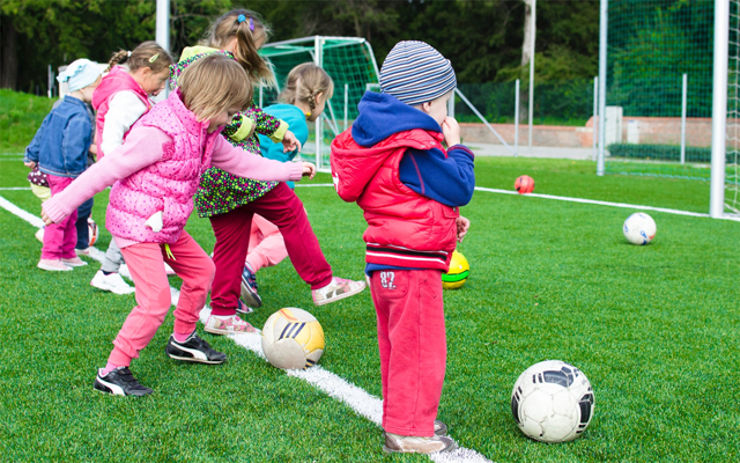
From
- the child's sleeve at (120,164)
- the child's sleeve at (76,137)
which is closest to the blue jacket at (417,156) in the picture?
the child's sleeve at (120,164)

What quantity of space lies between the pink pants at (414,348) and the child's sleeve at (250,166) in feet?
4.12

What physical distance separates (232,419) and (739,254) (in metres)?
5.70

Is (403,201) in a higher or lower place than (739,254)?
higher

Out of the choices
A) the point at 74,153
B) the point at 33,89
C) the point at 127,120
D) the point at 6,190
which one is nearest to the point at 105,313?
the point at 127,120

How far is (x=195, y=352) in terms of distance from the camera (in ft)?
12.9

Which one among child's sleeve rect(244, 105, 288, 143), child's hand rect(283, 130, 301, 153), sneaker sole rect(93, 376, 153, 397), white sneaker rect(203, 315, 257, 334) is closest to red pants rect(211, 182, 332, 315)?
white sneaker rect(203, 315, 257, 334)

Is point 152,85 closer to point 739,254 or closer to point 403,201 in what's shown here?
point 403,201

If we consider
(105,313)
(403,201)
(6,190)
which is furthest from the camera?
(6,190)

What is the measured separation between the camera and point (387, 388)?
296 centimetres

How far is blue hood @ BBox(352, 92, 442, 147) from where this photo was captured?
266cm

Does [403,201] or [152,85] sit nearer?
[403,201]

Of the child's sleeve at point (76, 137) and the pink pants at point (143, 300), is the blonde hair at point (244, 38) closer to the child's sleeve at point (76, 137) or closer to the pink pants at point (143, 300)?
the pink pants at point (143, 300)

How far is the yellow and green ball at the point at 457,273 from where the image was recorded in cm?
548

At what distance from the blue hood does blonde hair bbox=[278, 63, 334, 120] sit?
2321mm
